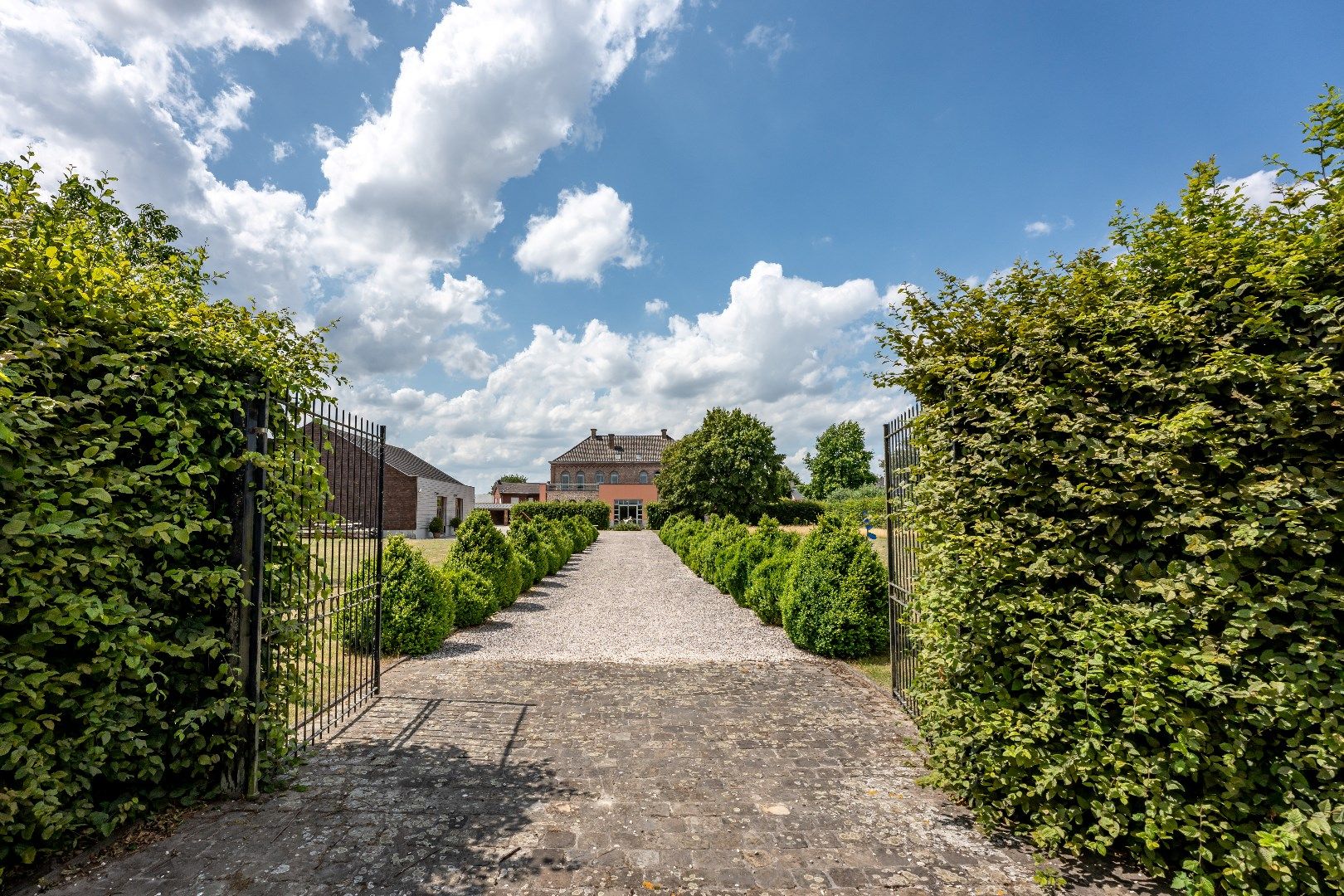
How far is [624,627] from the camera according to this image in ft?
34.4

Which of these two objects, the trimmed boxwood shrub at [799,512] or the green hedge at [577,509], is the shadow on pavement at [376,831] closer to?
the green hedge at [577,509]

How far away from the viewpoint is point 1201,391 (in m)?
2.89

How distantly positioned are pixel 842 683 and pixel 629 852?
165 inches

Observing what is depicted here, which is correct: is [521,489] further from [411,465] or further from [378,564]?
[378,564]

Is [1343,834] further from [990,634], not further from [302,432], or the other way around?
[302,432]

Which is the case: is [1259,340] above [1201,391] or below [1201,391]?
above

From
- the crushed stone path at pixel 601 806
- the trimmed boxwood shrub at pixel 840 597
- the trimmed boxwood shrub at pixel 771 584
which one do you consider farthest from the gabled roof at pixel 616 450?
the crushed stone path at pixel 601 806

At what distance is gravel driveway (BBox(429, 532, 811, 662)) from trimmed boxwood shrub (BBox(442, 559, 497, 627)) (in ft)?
0.72

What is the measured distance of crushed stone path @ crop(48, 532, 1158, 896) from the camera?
125 inches

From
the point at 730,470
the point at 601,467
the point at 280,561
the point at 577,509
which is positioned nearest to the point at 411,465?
the point at 577,509

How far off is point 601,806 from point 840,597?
4949 mm

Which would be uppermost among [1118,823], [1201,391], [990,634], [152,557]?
[1201,391]

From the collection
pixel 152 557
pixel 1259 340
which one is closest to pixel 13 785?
pixel 152 557

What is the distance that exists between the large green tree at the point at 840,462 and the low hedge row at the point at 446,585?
53182mm
